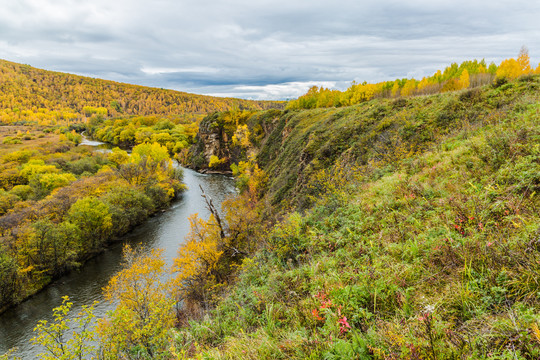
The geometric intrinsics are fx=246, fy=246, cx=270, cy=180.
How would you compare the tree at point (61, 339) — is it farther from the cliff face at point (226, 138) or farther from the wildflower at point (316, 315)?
the cliff face at point (226, 138)

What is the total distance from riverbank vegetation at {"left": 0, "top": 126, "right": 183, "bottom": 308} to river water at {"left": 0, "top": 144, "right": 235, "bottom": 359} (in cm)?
120

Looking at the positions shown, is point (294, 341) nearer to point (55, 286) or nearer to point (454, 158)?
point (454, 158)

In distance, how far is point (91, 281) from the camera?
88.7 ft

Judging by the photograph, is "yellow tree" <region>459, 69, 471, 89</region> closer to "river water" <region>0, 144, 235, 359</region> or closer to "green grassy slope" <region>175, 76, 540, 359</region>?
"green grassy slope" <region>175, 76, 540, 359</region>

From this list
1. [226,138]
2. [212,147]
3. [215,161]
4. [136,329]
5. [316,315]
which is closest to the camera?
[316,315]

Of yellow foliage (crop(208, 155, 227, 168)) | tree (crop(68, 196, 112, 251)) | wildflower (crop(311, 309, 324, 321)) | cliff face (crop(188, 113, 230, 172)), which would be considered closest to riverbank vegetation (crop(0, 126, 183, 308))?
tree (crop(68, 196, 112, 251))

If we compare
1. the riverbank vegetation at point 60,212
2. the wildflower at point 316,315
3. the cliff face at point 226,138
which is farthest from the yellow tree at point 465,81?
the riverbank vegetation at point 60,212

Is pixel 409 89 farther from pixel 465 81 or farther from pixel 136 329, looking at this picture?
pixel 136 329

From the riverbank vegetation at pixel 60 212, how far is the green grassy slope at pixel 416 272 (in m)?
27.0

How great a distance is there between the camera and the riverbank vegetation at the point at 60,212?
81.6 feet

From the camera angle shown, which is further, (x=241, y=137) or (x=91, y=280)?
(x=241, y=137)

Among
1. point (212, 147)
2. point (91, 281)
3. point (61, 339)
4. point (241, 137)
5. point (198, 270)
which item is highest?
point (241, 137)

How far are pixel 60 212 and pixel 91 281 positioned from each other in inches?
431

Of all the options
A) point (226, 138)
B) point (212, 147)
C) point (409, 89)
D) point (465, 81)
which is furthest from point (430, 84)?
point (212, 147)
